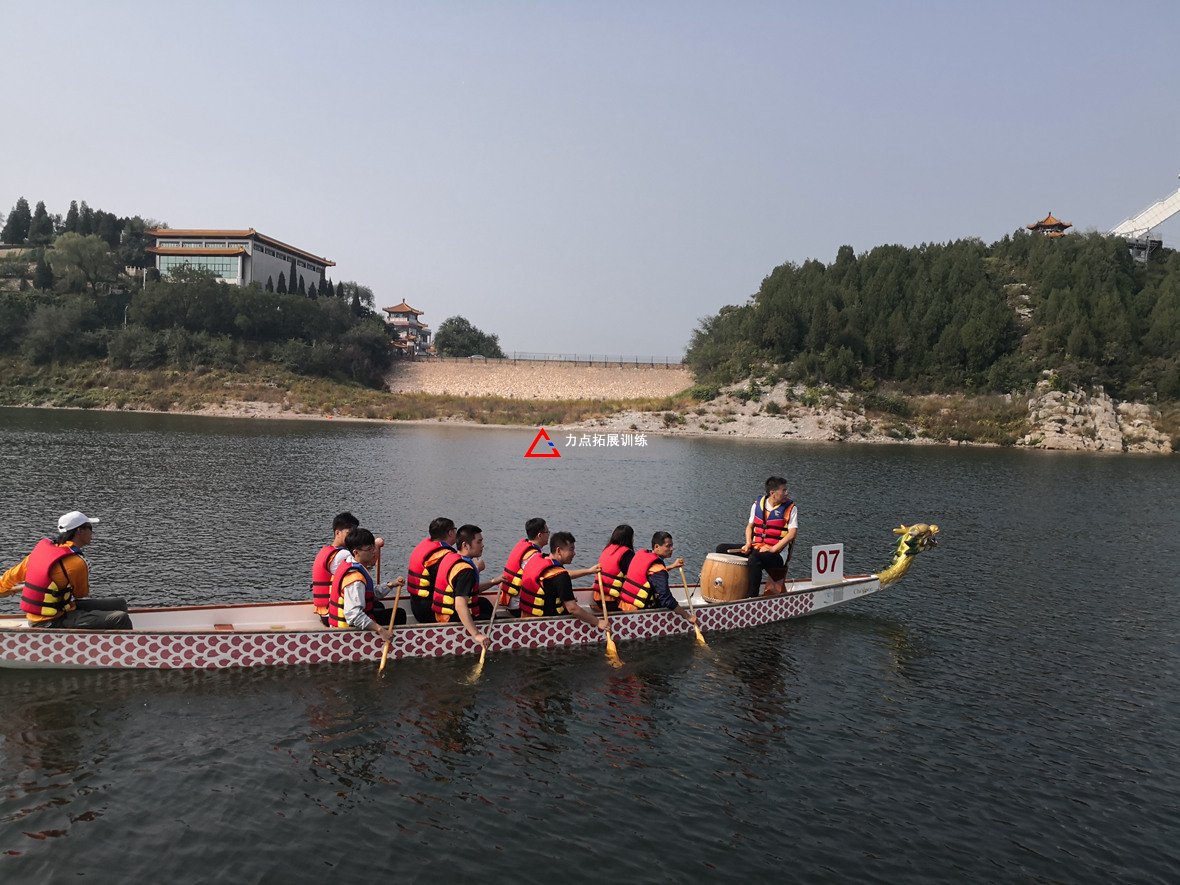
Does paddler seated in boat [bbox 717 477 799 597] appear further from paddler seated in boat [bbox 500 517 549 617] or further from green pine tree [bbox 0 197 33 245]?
green pine tree [bbox 0 197 33 245]

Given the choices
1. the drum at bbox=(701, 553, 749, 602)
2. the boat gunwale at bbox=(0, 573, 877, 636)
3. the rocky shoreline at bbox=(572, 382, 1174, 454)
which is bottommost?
the boat gunwale at bbox=(0, 573, 877, 636)

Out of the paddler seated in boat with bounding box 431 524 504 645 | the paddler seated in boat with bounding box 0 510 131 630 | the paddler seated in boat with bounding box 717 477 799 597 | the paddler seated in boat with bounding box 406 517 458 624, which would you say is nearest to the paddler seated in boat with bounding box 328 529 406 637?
the paddler seated in boat with bounding box 406 517 458 624

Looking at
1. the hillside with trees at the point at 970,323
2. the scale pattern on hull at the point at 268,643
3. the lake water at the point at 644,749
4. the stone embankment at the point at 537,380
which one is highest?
the hillside with trees at the point at 970,323

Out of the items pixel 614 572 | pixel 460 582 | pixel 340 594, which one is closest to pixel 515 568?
pixel 460 582

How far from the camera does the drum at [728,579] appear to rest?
1659 cm

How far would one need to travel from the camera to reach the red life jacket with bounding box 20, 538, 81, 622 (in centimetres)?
1169

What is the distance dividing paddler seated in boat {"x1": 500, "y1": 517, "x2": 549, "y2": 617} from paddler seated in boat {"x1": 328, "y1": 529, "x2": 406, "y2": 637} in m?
2.36

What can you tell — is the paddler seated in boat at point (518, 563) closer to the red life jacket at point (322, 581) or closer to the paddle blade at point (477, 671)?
the paddle blade at point (477, 671)

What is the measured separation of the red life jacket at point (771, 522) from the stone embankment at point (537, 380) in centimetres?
8930

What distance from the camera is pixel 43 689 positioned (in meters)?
11.9

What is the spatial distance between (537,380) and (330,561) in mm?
99129

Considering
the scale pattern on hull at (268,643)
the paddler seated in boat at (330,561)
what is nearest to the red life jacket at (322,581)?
the paddler seated in boat at (330,561)

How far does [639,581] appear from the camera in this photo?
15258 millimetres

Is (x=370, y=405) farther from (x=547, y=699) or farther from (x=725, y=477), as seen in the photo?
(x=547, y=699)
